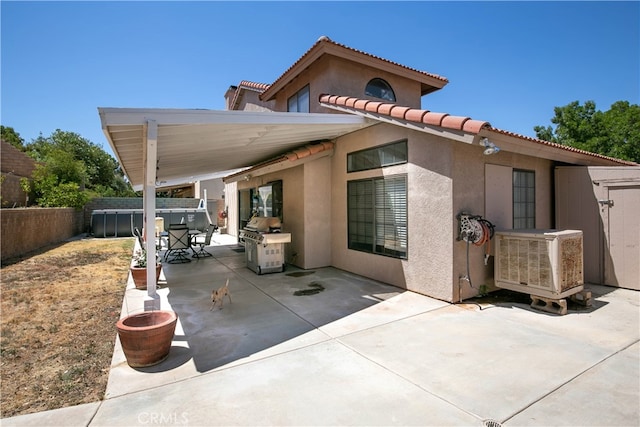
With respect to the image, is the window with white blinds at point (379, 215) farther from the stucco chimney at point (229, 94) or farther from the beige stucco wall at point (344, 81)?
the stucco chimney at point (229, 94)

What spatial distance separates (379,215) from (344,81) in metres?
4.64

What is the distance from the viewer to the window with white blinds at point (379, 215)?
685 cm

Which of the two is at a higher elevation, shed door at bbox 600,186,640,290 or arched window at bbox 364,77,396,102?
arched window at bbox 364,77,396,102

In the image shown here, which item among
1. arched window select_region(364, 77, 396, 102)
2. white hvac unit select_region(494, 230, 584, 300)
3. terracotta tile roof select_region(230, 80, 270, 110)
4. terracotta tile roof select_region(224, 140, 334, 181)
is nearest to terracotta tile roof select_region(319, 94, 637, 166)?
terracotta tile roof select_region(224, 140, 334, 181)

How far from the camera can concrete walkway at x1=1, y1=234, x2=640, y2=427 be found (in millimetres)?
2703

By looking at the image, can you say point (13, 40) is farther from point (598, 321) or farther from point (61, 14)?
point (598, 321)

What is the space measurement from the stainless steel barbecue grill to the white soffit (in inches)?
86.9

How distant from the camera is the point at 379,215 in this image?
7.45 m

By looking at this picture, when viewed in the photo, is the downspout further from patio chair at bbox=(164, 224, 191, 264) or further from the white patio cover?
patio chair at bbox=(164, 224, 191, 264)

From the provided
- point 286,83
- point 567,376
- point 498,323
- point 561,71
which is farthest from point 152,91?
point 561,71

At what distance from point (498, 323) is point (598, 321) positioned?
1.64m

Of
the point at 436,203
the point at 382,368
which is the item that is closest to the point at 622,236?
the point at 436,203

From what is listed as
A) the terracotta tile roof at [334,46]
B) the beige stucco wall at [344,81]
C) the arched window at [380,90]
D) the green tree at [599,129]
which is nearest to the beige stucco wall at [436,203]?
the beige stucco wall at [344,81]

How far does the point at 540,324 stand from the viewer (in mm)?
4852
